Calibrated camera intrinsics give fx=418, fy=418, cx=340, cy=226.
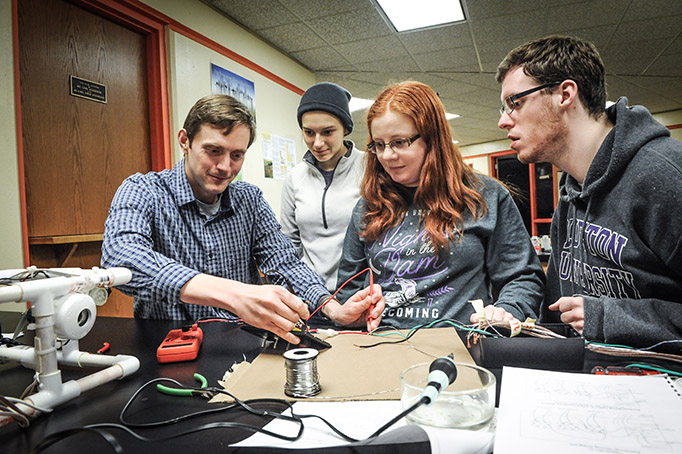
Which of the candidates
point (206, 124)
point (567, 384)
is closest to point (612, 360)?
point (567, 384)

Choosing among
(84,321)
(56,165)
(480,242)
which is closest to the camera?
(84,321)

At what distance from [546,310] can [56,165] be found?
2.44 meters

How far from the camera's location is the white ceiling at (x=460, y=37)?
337 centimetres

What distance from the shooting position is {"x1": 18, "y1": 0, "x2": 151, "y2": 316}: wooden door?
6.99 ft

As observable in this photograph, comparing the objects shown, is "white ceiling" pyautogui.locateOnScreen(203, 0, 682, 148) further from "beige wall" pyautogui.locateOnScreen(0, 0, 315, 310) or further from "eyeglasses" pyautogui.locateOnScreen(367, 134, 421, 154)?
"eyeglasses" pyautogui.locateOnScreen(367, 134, 421, 154)

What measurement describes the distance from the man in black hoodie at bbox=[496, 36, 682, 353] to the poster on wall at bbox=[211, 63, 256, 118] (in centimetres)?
234

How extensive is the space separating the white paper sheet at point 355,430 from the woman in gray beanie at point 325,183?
1219 mm

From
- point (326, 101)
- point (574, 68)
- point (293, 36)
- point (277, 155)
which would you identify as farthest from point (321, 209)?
point (293, 36)

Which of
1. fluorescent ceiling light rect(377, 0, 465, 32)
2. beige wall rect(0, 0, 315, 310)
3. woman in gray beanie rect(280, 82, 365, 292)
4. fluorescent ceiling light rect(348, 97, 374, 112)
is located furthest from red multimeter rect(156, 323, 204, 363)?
fluorescent ceiling light rect(348, 97, 374, 112)

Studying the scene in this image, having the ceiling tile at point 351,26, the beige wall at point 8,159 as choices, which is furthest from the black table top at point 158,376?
the ceiling tile at point 351,26

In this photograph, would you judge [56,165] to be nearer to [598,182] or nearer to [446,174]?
[446,174]

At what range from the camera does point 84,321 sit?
76 centimetres

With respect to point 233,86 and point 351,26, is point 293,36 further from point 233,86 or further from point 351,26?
point 233,86

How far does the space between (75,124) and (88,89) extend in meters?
0.24
